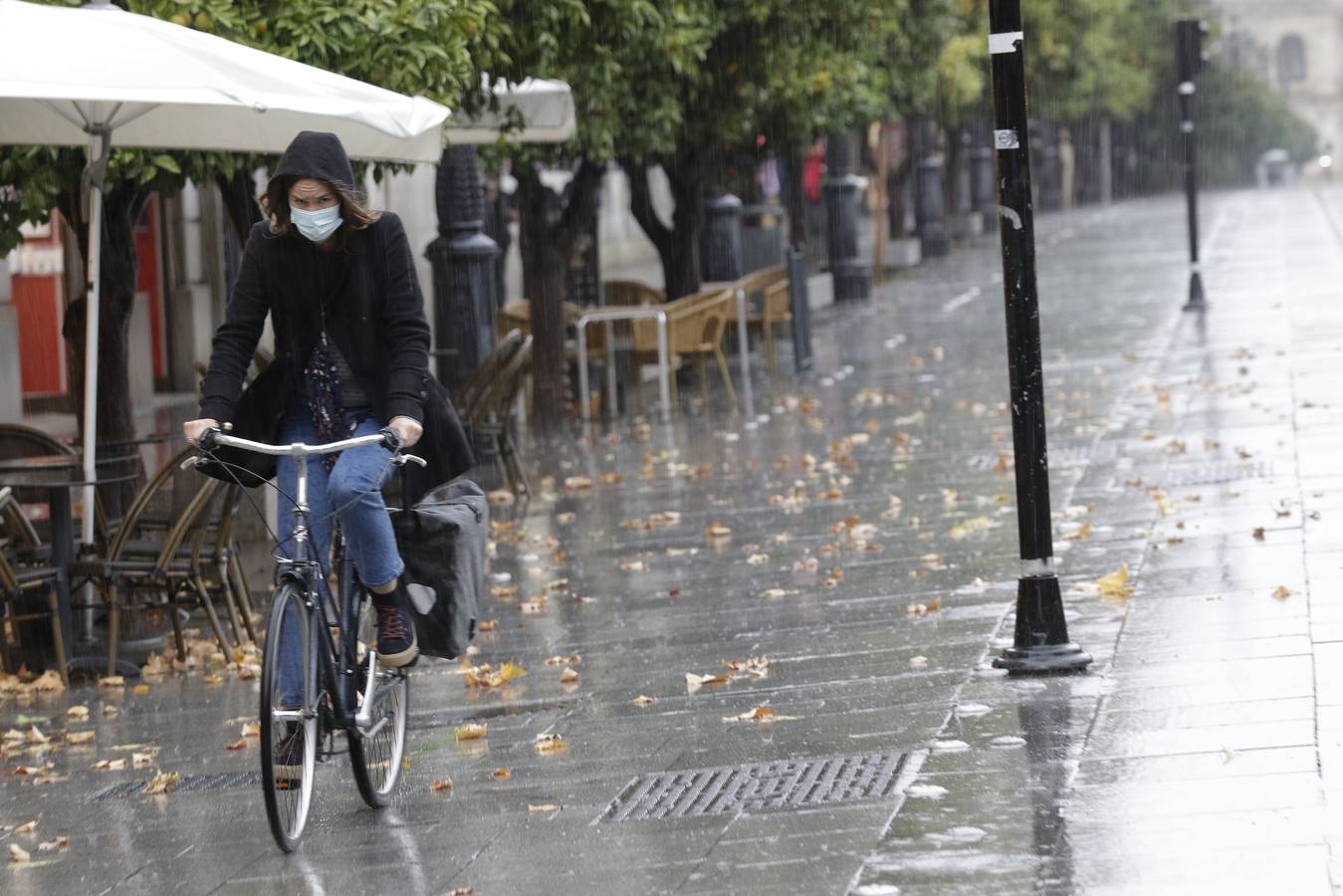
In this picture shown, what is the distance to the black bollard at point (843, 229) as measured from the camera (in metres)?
29.6

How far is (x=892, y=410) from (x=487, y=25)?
18.9 ft

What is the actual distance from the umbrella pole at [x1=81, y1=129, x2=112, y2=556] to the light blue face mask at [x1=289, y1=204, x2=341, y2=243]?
329 centimetres

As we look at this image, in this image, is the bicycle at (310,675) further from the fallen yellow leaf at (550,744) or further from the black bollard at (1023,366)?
the black bollard at (1023,366)

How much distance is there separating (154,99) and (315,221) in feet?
7.48

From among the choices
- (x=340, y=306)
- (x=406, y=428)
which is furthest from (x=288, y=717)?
(x=340, y=306)

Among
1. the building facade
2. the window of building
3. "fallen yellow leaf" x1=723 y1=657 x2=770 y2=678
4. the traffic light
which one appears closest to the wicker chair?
"fallen yellow leaf" x1=723 y1=657 x2=770 y2=678

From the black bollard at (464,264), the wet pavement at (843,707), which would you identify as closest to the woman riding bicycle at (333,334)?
the wet pavement at (843,707)

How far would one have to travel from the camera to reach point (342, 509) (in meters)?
5.75

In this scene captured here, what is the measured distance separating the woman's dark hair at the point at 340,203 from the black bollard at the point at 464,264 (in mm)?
9534

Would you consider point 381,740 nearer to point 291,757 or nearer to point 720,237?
point 291,757

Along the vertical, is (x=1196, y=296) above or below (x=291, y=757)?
above

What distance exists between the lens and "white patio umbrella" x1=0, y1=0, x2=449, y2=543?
788cm

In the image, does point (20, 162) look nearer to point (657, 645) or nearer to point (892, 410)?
point (657, 645)

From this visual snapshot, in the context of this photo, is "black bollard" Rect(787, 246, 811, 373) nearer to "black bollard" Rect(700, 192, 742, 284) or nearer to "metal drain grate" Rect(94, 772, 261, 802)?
"black bollard" Rect(700, 192, 742, 284)
